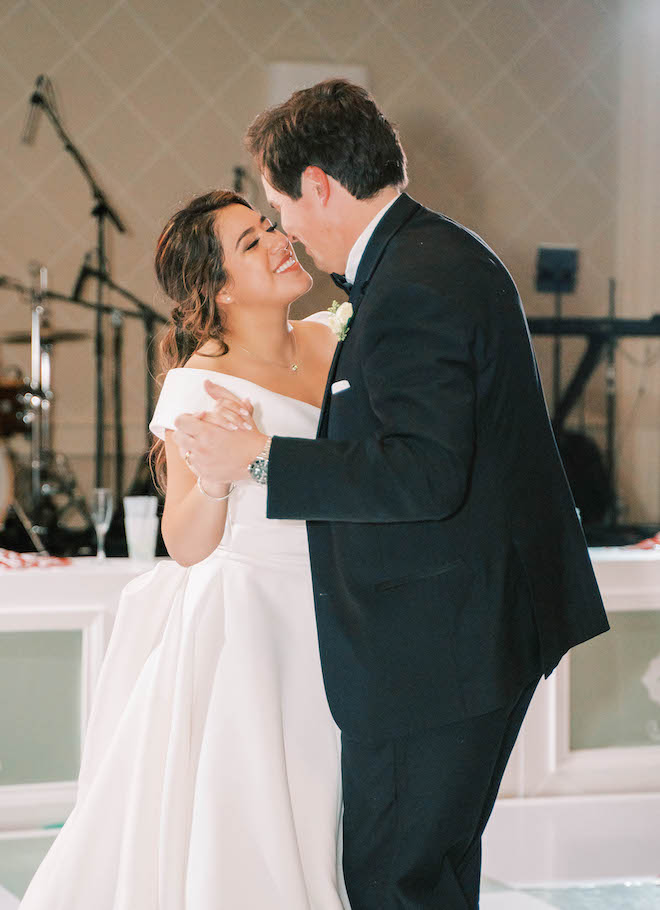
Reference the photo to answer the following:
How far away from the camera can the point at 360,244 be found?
1.39 metres

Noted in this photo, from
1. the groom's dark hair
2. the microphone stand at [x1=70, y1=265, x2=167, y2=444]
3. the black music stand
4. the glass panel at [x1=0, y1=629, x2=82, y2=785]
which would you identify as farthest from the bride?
the black music stand

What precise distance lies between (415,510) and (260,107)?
7.82 feet

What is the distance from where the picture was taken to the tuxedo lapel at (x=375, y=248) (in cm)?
133

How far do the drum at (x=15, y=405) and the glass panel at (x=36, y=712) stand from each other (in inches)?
27.5

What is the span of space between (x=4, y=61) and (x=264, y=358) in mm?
1851

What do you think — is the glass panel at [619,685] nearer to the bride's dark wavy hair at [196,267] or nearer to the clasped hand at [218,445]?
the bride's dark wavy hair at [196,267]

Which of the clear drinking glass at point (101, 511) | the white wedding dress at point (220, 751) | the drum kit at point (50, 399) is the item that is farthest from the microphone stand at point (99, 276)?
the white wedding dress at point (220, 751)

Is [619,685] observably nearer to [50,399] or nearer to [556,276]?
[556,276]

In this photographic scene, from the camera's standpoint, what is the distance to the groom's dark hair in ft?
4.51

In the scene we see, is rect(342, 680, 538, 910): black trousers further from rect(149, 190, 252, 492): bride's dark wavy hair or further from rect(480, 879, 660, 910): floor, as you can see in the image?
rect(480, 879, 660, 910): floor

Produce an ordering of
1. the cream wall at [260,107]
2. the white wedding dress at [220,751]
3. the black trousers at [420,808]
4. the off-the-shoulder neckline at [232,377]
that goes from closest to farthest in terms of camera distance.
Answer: the black trousers at [420,808]
the white wedding dress at [220,751]
the off-the-shoulder neckline at [232,377]
the cream wall at [260,107]

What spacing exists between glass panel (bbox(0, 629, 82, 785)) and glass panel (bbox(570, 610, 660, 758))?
1.42 m

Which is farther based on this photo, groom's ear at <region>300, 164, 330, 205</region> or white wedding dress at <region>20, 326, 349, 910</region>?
white wedding dress at <region>20, 326, 349, 910</region>

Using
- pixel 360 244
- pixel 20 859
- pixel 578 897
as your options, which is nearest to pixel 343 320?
pixel 360 244
